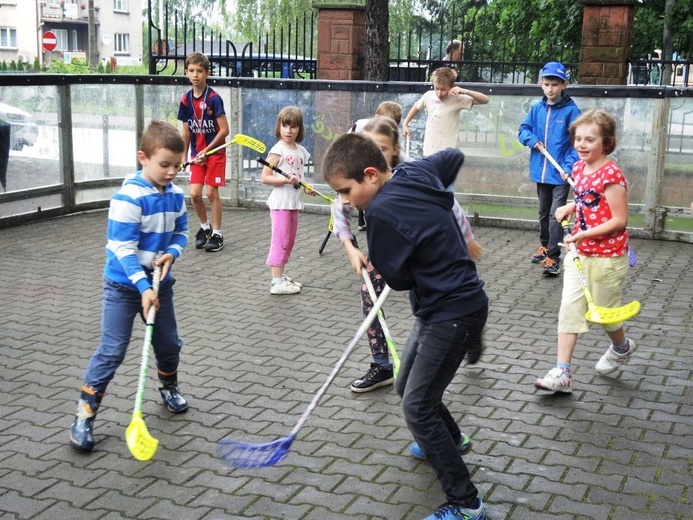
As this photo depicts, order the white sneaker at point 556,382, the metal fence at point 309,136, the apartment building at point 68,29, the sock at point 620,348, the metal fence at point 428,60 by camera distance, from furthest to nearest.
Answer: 1. the apartment building at point 68,29
2. the metal fence at point 428,60
3. the metal fence at point 309,136
4. the sock at point 620,348
5. the white sneaker at point 556,382

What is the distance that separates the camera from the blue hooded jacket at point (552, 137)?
848 centimetres

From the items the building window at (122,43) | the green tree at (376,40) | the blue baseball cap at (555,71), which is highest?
the building window at (122,43)

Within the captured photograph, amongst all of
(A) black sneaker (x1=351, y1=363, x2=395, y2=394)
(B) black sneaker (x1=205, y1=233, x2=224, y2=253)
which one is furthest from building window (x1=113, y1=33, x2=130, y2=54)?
(A) black sneaker (x1=351, y1=363, x2=395, y2=394)

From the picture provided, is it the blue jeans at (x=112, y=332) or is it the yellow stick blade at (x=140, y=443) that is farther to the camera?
the blue jeans at (x=112, y=332)

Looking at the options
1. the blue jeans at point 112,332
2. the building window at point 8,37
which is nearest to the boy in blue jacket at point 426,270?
the blue jeans at point 112,332

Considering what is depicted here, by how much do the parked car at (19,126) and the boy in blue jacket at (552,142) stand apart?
17.5 ft

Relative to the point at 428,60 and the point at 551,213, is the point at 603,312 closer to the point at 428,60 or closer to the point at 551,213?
the point at 551,213

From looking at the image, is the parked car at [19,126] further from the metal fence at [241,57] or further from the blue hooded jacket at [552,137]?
the blue hooded jacket at [552,137]

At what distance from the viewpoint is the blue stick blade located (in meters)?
3.97

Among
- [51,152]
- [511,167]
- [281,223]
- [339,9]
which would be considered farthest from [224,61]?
[281,223]

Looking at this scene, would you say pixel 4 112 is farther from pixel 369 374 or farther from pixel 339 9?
pixel 369 374

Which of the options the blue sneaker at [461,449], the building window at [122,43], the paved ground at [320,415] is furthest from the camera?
the building window at [122,43]

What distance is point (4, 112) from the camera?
9938 mm

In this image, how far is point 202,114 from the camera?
30.6 feet
